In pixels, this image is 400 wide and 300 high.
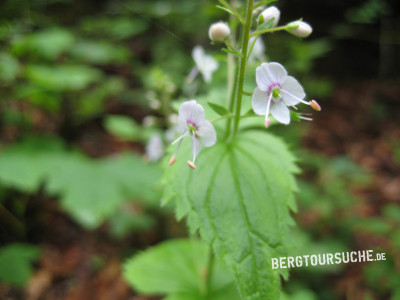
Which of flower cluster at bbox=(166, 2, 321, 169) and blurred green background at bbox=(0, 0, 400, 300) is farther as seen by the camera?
blurred green background at bbox=(0, 0, 400, 300)

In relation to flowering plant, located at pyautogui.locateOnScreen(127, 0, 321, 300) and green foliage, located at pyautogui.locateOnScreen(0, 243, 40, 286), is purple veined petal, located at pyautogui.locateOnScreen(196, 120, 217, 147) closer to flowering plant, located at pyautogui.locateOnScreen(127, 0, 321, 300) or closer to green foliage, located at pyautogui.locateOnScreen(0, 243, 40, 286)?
flowering plant, located at pyautogui.locateOnScreen(127, 0, 321, 300)

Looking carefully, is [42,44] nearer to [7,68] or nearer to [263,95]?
[7,68]

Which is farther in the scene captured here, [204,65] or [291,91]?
[204,65]

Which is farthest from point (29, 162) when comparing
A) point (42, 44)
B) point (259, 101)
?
point (259, 101)

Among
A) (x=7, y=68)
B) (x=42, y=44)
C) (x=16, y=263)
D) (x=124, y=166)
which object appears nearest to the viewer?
(x=16, y=263)

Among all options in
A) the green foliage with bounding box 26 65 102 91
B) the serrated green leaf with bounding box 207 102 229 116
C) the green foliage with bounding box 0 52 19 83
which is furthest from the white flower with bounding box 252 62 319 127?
the green foliage with bounding box 0 52 19 83

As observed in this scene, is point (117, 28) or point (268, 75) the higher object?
point (268, 75)
